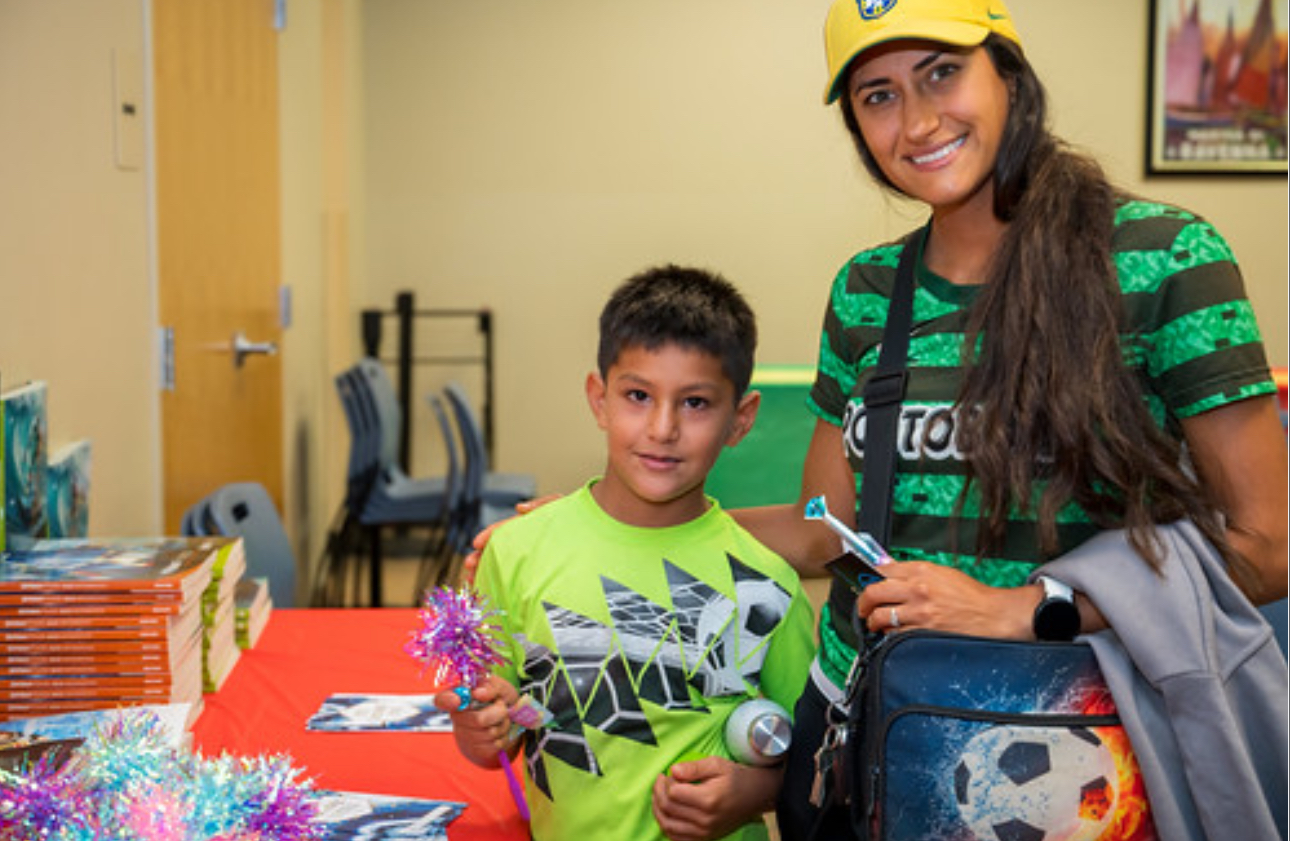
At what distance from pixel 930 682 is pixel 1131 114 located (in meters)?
6.32

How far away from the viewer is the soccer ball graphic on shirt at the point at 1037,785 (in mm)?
1069

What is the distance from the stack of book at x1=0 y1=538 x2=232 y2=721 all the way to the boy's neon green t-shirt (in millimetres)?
504

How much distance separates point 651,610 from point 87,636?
74 centimetres

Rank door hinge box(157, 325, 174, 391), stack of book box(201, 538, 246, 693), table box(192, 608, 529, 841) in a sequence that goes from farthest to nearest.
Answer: door hinge box(157, 325, 174, 391), stack of book box(201, 538, 246, 693), table box(192, 608, 529, 841)

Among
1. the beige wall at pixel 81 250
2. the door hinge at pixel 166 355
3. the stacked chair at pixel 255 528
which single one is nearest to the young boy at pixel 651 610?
the beige wall at pixel 81 250

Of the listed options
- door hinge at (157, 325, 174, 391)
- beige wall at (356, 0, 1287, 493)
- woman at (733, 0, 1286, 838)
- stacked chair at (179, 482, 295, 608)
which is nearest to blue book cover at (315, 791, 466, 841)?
woman at (733, 0, 1286, 838)

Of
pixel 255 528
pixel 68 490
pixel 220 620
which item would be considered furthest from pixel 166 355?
pixel 220 620

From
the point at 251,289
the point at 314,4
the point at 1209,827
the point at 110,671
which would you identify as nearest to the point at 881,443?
the point at 1209,827

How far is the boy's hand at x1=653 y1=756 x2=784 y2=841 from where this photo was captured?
132 cm

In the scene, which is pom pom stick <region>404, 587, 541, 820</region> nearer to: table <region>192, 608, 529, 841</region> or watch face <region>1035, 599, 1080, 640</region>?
table <region>192, 608, 529, 841</region>

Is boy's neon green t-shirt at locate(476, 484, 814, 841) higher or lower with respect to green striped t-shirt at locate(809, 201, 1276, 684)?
lower

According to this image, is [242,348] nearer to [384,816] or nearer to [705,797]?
[384,816]

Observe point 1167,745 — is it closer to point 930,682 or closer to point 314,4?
point 930,682

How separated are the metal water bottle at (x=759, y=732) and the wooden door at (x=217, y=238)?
201 cm
